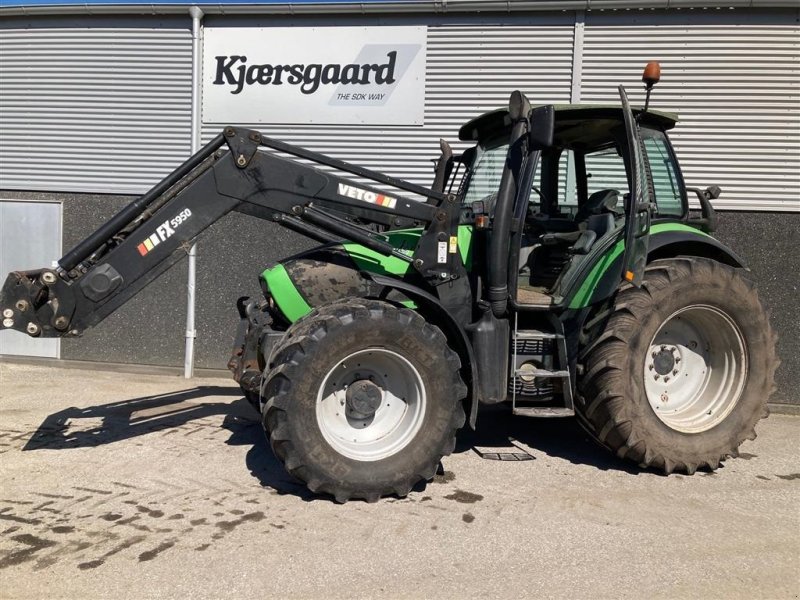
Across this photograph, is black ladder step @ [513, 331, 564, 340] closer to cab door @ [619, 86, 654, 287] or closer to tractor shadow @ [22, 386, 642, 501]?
cab door @ [619, 86, 654, 287]

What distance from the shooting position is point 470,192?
17.0 feet

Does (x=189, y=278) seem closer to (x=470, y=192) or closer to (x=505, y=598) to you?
(x=470, y=192)

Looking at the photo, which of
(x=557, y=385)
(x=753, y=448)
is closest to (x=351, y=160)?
(x=557, y=385)

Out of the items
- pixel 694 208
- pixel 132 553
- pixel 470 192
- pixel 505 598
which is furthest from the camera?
pixel 694 208

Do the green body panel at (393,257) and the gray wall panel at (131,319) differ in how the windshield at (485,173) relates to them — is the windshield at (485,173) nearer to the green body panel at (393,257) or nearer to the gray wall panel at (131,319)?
the green body panel at (393,257)

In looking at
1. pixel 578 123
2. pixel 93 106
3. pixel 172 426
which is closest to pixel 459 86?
pixel 578 123

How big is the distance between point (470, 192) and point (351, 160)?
9.25 ft

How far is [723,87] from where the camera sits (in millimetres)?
6895

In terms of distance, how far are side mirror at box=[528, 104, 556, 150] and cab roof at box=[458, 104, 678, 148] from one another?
59 centimetres

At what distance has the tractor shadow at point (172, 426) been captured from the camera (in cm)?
441

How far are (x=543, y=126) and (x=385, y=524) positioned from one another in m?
2.64

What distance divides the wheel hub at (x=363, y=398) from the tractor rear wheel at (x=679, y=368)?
1493mm

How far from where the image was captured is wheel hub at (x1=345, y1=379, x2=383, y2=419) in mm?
4012

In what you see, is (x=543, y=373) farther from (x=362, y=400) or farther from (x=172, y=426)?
(x=172, y=426)
